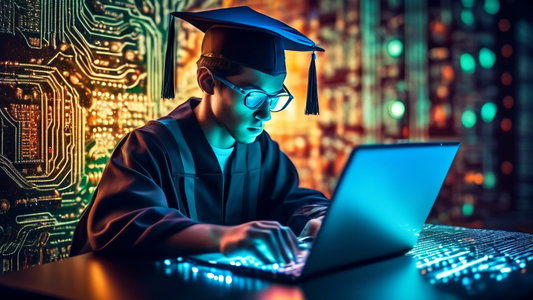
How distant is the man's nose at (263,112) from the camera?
5.22ft

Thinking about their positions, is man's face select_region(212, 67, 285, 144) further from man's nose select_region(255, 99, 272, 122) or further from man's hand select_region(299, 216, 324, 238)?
man's hand select_region(299, 216, 324, 238)

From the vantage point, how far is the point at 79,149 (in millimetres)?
1991

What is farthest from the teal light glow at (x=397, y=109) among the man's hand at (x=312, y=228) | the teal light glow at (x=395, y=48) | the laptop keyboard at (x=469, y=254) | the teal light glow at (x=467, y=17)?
the man's hand at (x=312, y=228)

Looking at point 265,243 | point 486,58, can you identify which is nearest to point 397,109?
point 486,58

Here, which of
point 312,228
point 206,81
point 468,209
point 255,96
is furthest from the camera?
point 468,209

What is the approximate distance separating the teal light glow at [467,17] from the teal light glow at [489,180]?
104 centimetres

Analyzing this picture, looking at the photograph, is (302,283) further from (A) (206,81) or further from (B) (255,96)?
(A) (206,81)

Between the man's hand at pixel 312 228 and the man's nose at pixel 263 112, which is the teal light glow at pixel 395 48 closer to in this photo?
the man's nose at pixel 263 112

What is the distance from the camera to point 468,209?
11.8ft

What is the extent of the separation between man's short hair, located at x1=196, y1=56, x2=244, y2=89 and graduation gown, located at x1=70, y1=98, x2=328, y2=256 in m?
0.18

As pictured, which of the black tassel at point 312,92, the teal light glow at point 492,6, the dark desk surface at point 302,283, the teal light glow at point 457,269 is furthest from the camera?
the teal light glow at point 492,6

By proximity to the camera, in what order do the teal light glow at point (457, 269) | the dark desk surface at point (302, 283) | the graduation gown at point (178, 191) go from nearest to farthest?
the dark desk surface at point (302, 283) → the teal light glow at point (457, 269) → the graduation gown at point (178, 191)

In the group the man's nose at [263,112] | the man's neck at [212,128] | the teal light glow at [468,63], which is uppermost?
the teal light glow at [468,63]

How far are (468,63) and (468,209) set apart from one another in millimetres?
988
